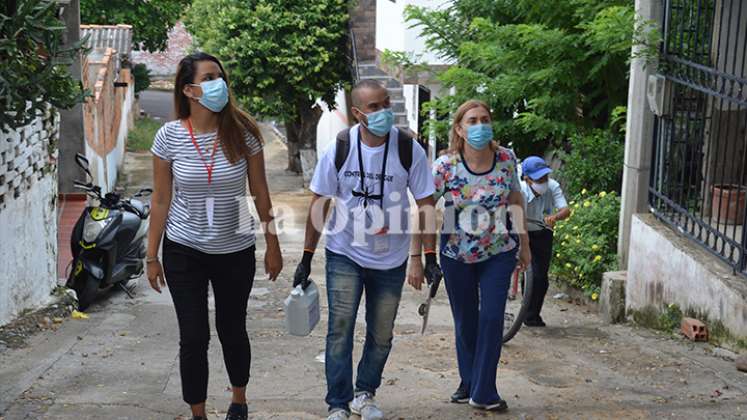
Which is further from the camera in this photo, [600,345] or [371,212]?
[600,345]

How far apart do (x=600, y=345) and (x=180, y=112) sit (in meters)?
4.04

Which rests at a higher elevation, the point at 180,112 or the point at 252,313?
the point at 180,112

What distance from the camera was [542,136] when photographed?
1177cm

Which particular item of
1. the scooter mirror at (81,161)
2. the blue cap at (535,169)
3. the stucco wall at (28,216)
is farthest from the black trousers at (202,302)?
the scooter mirror at (81,161)

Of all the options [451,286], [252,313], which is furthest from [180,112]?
[252,313]

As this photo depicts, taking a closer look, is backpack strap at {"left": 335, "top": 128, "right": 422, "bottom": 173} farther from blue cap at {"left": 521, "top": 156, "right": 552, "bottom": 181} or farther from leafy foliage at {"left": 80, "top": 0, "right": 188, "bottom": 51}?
leafy foliage at {"left": 80, "top": 0, "right": 188, "bottom": 51}

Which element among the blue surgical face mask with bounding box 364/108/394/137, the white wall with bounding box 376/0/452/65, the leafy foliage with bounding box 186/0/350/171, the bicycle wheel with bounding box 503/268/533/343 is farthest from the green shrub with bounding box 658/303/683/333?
the leafy foliage with bounding box 186/0/350/171

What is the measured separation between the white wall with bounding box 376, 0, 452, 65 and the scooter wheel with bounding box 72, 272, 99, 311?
28.5 feet

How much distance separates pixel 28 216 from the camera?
26.7 ft

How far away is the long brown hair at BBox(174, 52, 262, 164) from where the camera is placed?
4797 mm

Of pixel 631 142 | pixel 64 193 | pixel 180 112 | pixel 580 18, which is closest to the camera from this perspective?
pixel 180 112

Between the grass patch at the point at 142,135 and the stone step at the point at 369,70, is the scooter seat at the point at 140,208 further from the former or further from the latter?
the grass patch at the point at 142,135

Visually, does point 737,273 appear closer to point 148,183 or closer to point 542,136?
point 542,136

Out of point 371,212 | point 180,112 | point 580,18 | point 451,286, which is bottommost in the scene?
Result: point 451,286
